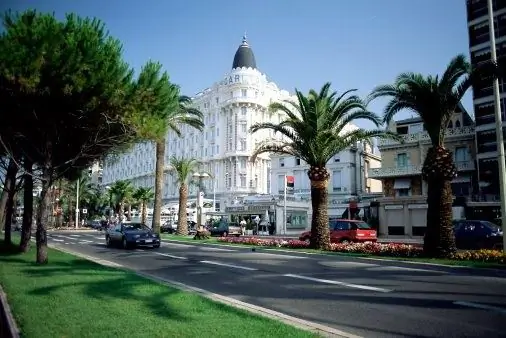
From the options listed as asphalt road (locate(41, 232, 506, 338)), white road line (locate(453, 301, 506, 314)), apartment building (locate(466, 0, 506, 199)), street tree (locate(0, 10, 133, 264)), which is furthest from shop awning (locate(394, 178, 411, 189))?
white road line (locate(453, 301, 506, 314))

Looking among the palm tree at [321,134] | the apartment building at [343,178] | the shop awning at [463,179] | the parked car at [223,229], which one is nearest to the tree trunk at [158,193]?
the parked car at [223,229]

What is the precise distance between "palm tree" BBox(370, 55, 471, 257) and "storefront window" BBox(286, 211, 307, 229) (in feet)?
117

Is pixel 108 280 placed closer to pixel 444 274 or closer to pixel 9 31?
pixel 9 31

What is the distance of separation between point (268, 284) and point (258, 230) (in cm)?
3950

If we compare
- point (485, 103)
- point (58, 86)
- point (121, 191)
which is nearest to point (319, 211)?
point (58, 86)

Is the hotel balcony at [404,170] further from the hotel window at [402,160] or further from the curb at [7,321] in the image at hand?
the curb at [7,321]

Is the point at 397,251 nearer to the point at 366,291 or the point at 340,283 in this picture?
the point at 340,283

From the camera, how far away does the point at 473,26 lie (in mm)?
41938

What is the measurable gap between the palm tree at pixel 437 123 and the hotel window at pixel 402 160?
1080 inches

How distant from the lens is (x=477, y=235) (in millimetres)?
21500

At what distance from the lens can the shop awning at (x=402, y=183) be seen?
1684 inches

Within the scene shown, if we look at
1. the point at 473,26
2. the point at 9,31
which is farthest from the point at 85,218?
the point at 9,31

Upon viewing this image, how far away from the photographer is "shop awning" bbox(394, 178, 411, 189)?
42.8m

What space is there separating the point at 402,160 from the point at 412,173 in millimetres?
2323
